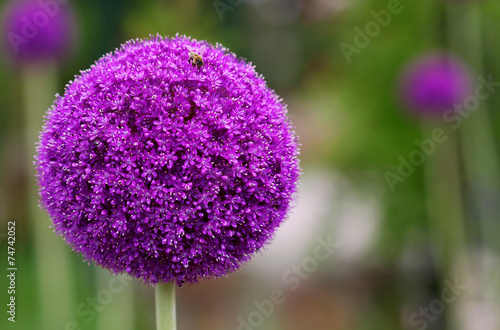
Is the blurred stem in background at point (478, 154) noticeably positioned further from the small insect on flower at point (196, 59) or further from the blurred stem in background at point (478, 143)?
the small insect on flower at point (196, 59)

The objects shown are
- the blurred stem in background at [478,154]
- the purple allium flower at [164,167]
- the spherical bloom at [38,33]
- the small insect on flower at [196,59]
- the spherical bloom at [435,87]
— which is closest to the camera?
the purple allium flower at [164,167]

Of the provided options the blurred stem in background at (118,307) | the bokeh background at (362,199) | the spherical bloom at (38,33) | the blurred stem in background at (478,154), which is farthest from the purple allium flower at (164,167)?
the blurred stem in background at (478,154)

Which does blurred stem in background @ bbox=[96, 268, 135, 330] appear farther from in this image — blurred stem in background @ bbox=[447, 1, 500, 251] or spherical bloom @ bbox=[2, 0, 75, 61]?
blurred stem in background @ bbox=[447, 1, 500, 251]

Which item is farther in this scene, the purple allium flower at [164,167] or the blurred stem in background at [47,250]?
the blurred stem in background at [47,250]

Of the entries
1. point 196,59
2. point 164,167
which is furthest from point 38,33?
point 164,167

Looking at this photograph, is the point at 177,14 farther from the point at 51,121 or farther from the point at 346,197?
the point at 51,121

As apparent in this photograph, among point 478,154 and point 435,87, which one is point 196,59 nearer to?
point 435,87
